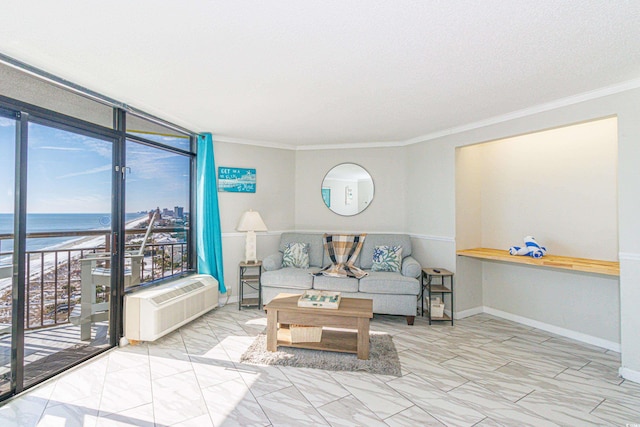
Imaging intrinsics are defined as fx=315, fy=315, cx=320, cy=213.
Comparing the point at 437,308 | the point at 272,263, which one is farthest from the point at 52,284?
the point at 437,308

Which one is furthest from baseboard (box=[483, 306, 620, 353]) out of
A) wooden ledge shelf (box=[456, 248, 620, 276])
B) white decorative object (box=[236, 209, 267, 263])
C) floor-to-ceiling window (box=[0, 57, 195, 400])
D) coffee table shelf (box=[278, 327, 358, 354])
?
floor-to-ceiling window (box=[0, 57, 195, 400])

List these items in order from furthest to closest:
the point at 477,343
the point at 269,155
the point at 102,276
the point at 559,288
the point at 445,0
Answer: the point at 269,155 < the point at 559,288 < the point at 477,343 < the point at 102,276 < the point at 445,0

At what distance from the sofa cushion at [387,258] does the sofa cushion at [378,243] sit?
0.13 meters

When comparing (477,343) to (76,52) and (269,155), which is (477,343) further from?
(76,52)

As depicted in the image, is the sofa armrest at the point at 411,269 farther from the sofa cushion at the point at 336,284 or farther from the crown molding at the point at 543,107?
the crown molding at the point at 543,107

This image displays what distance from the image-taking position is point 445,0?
5.22 feet

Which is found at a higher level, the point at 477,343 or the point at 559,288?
the point at 559,288

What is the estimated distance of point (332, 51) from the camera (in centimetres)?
211

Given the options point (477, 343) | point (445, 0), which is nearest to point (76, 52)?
point (445, 0)

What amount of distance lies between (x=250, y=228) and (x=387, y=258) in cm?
189

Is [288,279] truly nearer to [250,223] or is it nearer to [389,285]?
[250,223]

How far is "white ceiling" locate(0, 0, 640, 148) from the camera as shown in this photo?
169cm

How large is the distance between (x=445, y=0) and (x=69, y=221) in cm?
315

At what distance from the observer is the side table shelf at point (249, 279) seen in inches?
166
